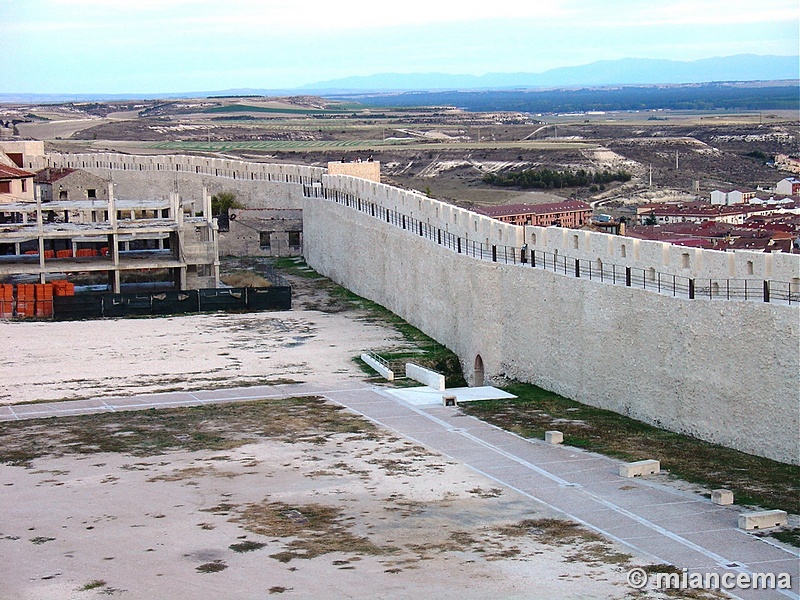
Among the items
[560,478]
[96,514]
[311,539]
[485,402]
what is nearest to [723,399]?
[560,478]

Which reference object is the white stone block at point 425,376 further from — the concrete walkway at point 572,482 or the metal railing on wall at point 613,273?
the metal railing on wall at point 613,273

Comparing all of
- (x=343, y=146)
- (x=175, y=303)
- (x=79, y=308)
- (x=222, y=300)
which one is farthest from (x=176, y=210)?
(x=343, y=146)

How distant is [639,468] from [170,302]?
18769mm

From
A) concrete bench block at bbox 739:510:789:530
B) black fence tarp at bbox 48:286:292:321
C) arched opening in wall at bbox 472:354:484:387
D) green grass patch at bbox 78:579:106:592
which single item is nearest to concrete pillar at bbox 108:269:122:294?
black fence tarp at bbox 48:286:292:321

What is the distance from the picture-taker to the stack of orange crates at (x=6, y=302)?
1366 inches

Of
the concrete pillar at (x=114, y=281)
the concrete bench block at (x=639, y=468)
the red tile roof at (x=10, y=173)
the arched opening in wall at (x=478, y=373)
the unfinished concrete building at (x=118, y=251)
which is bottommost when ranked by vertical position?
the arched opening in wall at (x=478, y=373)

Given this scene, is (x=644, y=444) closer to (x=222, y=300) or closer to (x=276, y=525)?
(x=276, y=525)

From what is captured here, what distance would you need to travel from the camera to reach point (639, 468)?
19.2 metres

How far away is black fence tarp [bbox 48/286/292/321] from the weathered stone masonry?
3113 mm

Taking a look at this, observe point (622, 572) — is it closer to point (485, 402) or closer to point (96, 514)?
point (96, 514)

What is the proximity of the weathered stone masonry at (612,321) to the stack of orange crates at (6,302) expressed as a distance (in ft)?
31.9

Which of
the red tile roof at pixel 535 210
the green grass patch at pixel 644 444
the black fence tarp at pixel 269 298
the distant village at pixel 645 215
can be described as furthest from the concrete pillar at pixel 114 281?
the green grass patch at pixel 644 444

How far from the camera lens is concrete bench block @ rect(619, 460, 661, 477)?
1922 cm

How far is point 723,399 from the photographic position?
20.5 metres
